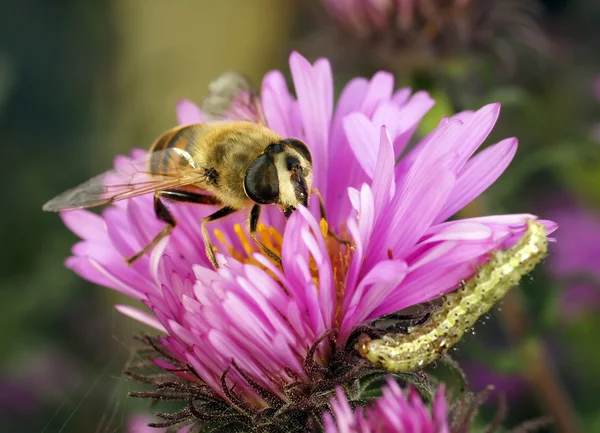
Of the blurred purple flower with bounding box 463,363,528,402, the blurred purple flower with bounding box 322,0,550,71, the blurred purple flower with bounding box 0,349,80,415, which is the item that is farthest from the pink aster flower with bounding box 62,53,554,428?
the blurred purple flower with bounding box 0,349,80,415

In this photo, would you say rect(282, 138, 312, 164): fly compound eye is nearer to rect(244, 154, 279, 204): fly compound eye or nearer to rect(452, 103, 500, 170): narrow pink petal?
rect(244, 154, 279, 204): fly compound eye

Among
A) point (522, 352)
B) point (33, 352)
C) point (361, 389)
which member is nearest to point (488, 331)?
point (522, 352)

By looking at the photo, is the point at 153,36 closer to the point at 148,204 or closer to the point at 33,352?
the point at 33,352

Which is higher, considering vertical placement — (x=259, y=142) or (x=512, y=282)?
(x=259, y=142)

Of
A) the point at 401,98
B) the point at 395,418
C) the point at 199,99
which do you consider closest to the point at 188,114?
the point at 401,98

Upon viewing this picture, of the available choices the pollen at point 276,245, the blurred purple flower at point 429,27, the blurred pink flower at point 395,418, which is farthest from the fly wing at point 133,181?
the blurred purple flower at point 429,27

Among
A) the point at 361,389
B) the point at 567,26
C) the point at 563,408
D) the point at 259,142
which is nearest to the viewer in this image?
the point at 361,389
